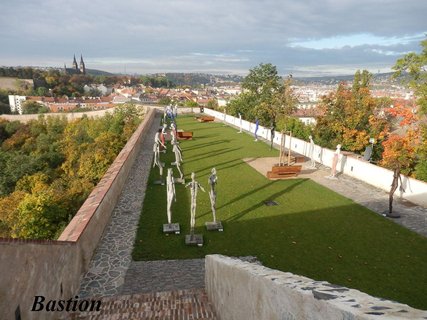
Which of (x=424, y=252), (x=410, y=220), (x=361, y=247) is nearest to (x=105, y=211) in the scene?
(x=361, y=247)

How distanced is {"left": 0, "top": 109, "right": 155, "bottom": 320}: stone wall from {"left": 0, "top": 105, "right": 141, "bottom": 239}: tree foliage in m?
10.4

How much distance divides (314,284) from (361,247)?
691 centimetres

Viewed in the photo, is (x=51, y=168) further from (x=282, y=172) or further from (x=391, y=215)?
(x=391, y=215)

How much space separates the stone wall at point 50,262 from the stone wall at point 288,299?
2699 millimetres

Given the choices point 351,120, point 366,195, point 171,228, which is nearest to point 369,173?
point 366,195

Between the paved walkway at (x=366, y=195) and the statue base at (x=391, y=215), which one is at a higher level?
the statue base at (x=391, y=215)

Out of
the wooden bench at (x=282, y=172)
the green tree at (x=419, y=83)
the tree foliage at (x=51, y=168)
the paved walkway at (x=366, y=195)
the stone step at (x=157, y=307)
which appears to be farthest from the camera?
the tree foliage at (x=51, y=168)

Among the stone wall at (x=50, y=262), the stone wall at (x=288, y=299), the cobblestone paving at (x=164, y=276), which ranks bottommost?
the cobblestone paving at (x=164, y=276)

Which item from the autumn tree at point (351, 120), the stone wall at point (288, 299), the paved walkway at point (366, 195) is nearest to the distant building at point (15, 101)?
the autumn tree at point (351, 120)

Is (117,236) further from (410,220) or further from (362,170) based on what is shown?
(362,170)

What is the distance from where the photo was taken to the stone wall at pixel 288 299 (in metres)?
2.01

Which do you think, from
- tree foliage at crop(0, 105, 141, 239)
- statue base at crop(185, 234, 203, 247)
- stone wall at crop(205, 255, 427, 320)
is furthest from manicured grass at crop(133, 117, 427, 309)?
tree foliage at crop(0, 105, 141, 239)

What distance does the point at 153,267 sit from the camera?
25.3 ft

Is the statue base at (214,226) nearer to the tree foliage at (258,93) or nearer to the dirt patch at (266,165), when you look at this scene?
the dirt patch at (266,165)
